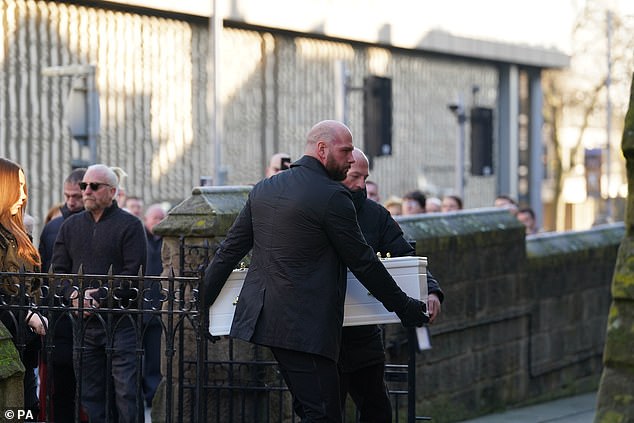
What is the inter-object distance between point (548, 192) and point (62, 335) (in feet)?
155

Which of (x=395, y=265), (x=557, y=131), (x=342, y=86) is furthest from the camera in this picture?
(x=557, y=131)

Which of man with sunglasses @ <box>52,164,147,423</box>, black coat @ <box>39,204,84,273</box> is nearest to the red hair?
man with sunglasses @ <box>52,164,147,423</box>

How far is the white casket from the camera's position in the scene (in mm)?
7301

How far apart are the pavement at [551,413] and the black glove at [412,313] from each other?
15.1ft

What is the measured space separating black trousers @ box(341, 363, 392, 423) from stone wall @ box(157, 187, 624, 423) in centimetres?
172

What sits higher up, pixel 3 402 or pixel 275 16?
pixel 275 16

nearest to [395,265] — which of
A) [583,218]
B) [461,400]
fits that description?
[461,400]

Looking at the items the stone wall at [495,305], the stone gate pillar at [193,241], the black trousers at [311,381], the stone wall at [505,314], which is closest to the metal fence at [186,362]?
the stone gate pillar at [193,241]

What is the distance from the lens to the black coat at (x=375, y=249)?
305 inches

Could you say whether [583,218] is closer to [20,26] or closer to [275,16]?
[275,16]

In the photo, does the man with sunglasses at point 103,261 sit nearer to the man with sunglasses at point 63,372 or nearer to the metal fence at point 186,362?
the metal fence at point 186,362

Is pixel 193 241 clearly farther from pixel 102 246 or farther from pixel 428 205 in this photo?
pixel 428 205

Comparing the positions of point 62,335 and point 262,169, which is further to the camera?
point 262,169

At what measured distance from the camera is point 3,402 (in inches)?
273
